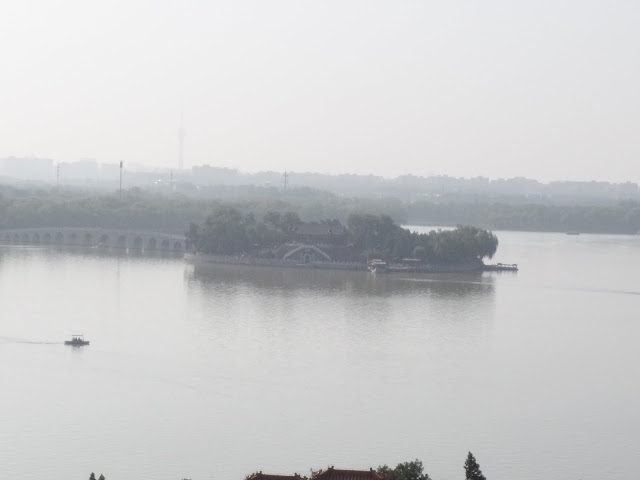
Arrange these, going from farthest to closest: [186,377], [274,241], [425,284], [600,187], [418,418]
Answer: [600,187] → [274,241] → [425,284] → [186,377] → [418,418]

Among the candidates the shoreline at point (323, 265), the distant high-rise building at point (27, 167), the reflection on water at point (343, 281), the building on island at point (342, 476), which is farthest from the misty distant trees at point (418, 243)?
the distant high-rise building at point (27, 167)

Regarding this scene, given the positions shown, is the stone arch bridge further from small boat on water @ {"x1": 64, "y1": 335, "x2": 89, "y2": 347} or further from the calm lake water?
small boat on water @ {"x1": 64, "y1": 335, "x2": 89, "y2": 347}

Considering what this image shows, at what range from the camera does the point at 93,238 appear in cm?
2553

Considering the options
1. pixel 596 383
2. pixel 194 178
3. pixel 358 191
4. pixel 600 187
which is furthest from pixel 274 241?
pixel 600 187

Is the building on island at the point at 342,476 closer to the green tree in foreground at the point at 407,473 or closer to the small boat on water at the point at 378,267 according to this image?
the green tree in foreground at the point at 407,473

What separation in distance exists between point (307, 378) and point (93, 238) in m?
15.2

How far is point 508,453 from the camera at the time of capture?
8.80m

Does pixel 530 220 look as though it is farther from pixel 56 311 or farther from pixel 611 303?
pixel 56 311

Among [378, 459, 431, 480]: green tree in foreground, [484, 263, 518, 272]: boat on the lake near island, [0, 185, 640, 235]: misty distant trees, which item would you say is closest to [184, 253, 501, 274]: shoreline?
[484, 263, 518, 272]: boat on the lake near island

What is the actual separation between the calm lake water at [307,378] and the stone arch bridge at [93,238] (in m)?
6.43

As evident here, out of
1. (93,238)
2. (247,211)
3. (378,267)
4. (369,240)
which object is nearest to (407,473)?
(378,267)

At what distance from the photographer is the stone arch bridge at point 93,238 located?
24969 millimetres

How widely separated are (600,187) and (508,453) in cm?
7562

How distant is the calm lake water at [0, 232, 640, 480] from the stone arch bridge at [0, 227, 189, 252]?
6.43 metres
